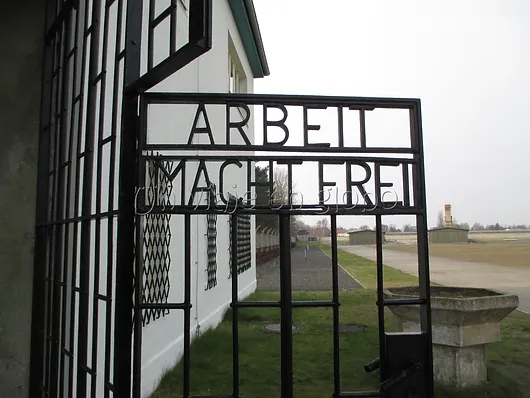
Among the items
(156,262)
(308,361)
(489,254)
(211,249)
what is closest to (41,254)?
(156,262)

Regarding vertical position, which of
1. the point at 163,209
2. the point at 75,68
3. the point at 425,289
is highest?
the point at 75,68

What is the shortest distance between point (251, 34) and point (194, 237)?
6.59 metres

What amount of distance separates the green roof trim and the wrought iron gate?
737 cm

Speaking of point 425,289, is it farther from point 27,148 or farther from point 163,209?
point 27,148

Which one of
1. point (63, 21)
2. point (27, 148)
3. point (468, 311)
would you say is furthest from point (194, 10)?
point (468, 311)

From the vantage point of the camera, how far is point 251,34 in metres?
10.5

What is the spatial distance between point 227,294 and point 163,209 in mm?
7361

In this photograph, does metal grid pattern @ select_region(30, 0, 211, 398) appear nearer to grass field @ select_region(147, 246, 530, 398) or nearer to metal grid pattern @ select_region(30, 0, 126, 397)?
metal grid pattern @ select_region(30, 0, 126, 397)

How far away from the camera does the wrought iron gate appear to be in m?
1.72

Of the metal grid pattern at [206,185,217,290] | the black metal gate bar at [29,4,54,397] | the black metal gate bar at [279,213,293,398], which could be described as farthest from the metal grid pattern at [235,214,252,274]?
the black metal gate bar at [279,213,293,398]

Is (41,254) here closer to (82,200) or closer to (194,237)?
(82,200)

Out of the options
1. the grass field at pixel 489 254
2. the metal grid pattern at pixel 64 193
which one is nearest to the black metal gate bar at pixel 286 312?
the metal grid pattern at pixel 64 193

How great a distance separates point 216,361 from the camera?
5.26 metres

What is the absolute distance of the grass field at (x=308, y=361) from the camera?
14.2ft
